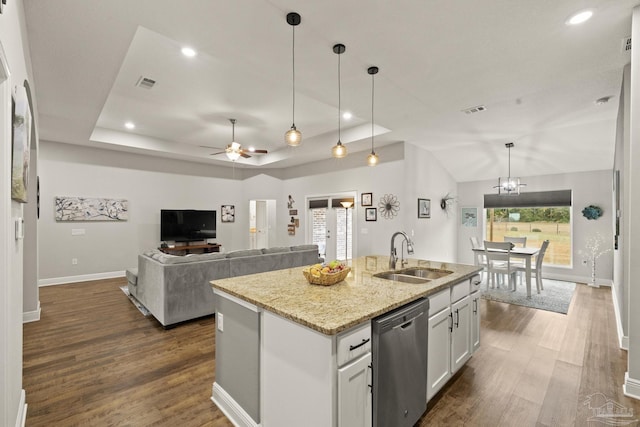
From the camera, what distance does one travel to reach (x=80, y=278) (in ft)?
20.2

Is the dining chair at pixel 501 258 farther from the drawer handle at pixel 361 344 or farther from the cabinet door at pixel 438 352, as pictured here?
the drawer handle at pixel 361 344

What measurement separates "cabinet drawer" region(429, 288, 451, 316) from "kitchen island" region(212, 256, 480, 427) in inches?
0.6

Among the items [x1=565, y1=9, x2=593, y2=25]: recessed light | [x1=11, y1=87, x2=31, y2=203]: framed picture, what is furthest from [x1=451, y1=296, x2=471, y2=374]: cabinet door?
[x1=11, y1=87, x2=31, y2=203]: framed picture

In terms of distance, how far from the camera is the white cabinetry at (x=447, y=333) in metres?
2.17

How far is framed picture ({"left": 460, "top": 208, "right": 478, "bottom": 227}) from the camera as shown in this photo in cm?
772

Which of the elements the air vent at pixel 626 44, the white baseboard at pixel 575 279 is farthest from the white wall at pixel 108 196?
the white baseboard at pixel 575 279

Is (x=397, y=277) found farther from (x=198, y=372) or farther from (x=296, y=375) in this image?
(x=198, y=372)

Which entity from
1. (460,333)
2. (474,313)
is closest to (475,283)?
(474,313)

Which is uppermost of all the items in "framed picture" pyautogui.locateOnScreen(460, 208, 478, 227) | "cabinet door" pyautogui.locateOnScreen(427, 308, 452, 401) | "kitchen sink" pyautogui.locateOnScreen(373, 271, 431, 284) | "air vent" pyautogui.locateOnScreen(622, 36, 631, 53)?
"air vent" pyautogui.locateOnScreen(622, 36, 631, 53)

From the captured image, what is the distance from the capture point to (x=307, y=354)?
1.54 meters

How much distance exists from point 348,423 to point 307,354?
38cm

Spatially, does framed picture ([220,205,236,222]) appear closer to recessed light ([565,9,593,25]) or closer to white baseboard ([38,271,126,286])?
white baseboard ([38,271,126,286])

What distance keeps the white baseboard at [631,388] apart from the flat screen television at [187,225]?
24.6 feet

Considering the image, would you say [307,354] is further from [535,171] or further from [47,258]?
[535,171]
